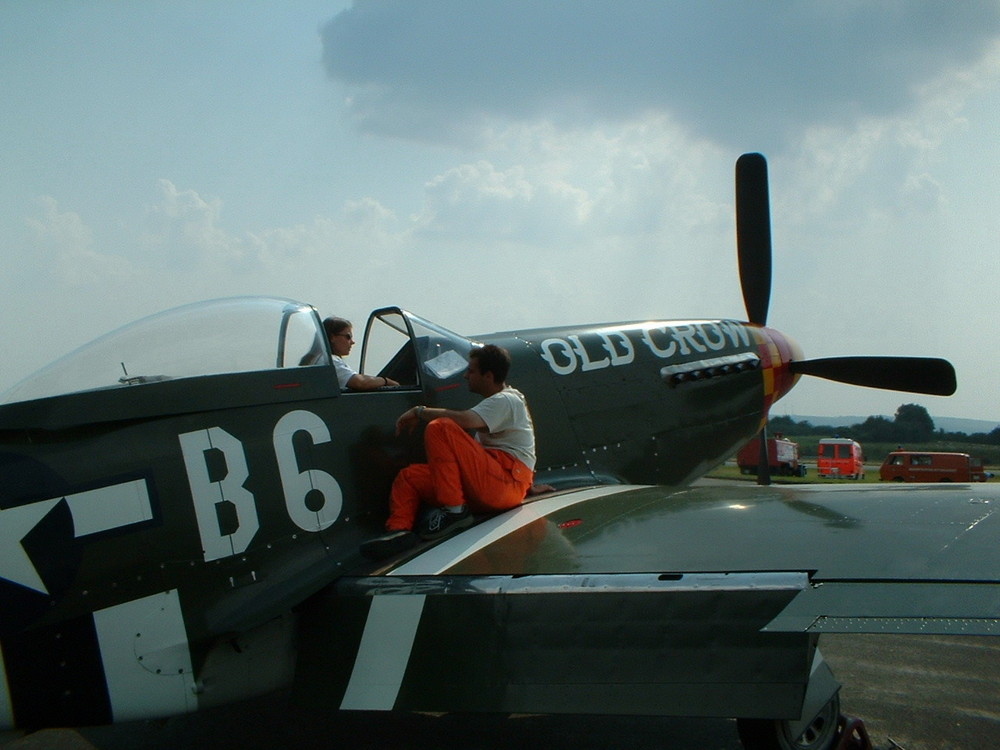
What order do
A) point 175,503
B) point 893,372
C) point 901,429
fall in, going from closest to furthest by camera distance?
1. point 175,503
2. point 893,372
3. point 901,429

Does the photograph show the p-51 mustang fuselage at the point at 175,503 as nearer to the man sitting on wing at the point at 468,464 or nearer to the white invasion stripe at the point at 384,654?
the man sitting on wing at the point at 468,464

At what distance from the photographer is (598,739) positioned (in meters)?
3.86

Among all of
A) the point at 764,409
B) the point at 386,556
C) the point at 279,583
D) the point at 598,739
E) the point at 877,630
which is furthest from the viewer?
the point at 764,409

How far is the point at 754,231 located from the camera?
23.4 ft

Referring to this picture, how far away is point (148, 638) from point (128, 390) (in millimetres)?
885

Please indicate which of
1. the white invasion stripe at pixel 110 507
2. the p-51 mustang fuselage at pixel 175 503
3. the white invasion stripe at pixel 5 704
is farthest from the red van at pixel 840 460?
the white invasion stripe at pixel 5 704

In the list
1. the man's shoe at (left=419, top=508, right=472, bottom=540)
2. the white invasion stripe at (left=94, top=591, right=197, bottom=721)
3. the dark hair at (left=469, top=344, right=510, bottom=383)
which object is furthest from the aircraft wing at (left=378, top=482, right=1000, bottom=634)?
the white invasion stripe at (left=94, top=591, right=197, bottom=721)

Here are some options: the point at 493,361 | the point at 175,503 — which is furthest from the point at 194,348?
the point at 493,361

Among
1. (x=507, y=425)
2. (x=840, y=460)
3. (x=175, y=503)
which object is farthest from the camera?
(x=840, y=460)

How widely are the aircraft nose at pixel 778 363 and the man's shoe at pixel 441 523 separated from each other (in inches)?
139

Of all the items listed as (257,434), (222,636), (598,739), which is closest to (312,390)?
(257,434)

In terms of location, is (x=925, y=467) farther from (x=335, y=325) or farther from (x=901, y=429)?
(x=901, y=429)

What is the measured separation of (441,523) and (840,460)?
2743cm

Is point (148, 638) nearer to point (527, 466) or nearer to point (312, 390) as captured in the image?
point (312, 390)
